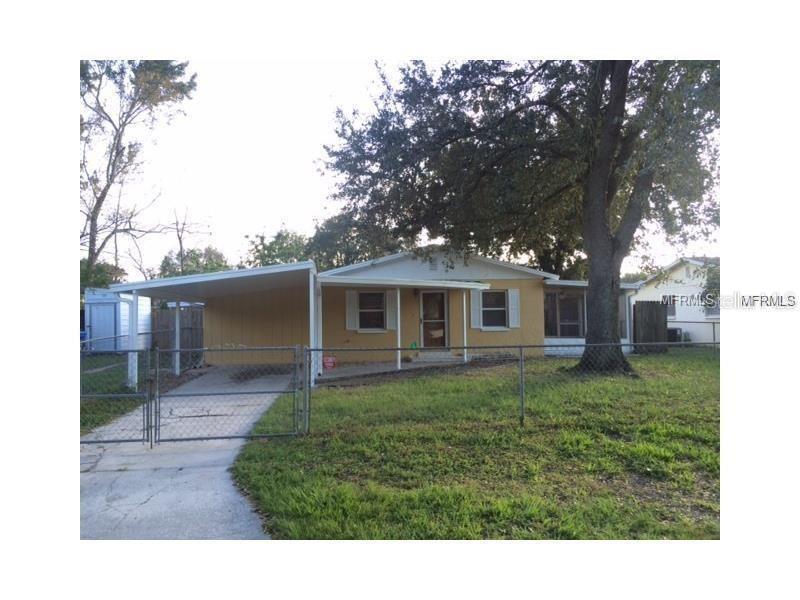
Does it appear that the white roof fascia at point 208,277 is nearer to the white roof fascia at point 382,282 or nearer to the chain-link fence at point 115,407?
the chain-link fence at point 115,407

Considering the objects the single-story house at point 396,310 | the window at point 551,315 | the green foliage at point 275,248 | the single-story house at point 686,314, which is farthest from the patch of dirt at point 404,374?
the green foliage at point 275,248

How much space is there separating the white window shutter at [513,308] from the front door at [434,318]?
2.00m

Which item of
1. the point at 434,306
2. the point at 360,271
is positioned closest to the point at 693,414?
the point at 434,306

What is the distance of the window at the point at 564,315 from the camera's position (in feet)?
52.5

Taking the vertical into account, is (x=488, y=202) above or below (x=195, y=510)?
above

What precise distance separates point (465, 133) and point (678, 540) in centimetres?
786

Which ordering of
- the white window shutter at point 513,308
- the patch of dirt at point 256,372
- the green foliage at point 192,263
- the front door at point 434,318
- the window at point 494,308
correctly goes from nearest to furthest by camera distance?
the patch of dirt at point 256,372 < the front door at point 434,318 < the white window shutter at point 513,308 < the window at point 494,308 < the green foliage at point 192,263

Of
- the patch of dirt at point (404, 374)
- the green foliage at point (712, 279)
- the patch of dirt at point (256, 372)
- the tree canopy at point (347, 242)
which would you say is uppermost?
the tree canopy at point (347, 242)

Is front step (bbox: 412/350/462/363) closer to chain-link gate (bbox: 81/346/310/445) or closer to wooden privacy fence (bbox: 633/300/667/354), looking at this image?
chain-link gate (bbox: 81/346/310/445)

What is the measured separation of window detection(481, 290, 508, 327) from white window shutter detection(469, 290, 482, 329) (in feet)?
0.53

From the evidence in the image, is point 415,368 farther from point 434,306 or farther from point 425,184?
point 425,184

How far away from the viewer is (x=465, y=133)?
9.53 metres

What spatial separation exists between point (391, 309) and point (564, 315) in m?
6.07

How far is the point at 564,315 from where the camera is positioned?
1609cm
